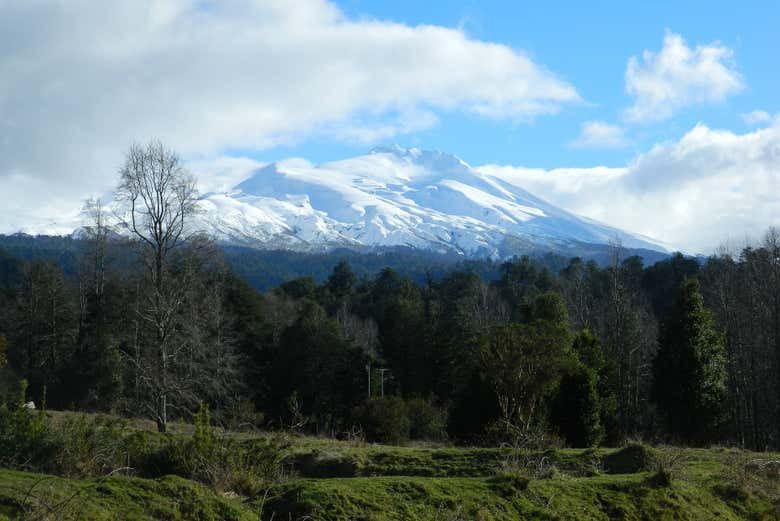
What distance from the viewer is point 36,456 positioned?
8.26 m

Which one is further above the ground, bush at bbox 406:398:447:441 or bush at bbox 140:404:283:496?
bush at bbox 140:404:283:496

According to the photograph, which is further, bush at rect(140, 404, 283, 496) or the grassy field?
bush at rect(140, 404, 283, 496)

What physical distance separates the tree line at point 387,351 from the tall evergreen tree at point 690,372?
0.17 feet

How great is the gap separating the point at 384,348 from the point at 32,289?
71.4 ft

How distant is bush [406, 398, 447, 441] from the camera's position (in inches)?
1203

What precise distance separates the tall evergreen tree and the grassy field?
14409 millimetres

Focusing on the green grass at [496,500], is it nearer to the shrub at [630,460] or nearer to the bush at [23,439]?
the shrub at [630,460]

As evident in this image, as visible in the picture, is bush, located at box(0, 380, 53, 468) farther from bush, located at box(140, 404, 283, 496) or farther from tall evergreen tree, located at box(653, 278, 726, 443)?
tall evergreen tree, located at box(653, 278, 726, 443)

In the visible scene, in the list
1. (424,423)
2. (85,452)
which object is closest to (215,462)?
(85,452)

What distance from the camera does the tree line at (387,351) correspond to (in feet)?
70.1

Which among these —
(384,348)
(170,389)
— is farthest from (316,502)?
(384,348)

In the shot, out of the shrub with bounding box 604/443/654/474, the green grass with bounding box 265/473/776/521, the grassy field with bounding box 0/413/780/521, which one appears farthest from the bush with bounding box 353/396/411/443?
the green grass with bounding box 265/473/776/521

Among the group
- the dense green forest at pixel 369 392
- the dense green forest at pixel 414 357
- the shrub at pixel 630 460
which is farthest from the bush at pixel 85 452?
the dense green forest at pixel 414 357

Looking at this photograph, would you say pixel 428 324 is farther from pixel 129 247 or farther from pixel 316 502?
pixel 316 502
